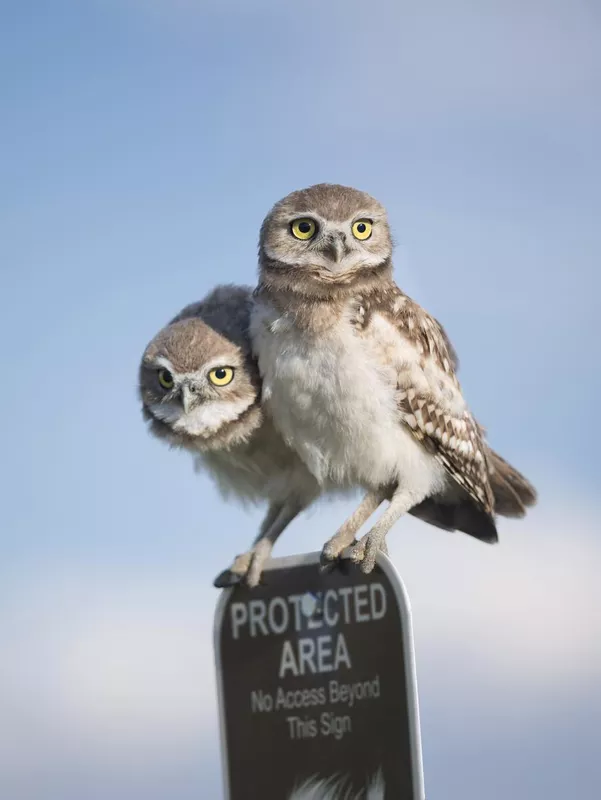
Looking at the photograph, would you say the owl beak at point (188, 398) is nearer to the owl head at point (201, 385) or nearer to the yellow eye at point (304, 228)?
the owl head at point (201, 385)

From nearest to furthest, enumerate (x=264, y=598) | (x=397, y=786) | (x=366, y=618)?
(x=397, y=786)
(x=366, y=618)
(x=264, y=598)

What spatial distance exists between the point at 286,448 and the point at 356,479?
0.37m

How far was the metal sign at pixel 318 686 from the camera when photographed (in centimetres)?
287

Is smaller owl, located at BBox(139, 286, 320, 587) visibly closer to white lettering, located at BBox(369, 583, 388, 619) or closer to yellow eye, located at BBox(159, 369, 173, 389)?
yellow eye, located at BBox(159, 369, 173, 389)

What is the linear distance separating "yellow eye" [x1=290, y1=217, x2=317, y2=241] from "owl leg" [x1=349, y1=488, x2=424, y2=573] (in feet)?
4.19

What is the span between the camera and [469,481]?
5258 millimetres

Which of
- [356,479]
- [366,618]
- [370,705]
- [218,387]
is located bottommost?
[370,705]

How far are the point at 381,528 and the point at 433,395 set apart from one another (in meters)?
0.78

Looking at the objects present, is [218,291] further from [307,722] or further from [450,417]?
[307,722]

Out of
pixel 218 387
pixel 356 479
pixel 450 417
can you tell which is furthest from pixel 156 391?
pixel 450 417

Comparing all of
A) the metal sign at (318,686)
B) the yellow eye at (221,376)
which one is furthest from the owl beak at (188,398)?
the metal sign at (318,686)

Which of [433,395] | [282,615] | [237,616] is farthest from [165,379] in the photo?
[282,615]

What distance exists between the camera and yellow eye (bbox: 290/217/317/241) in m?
5.00

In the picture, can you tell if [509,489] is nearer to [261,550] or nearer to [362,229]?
[362,229]
